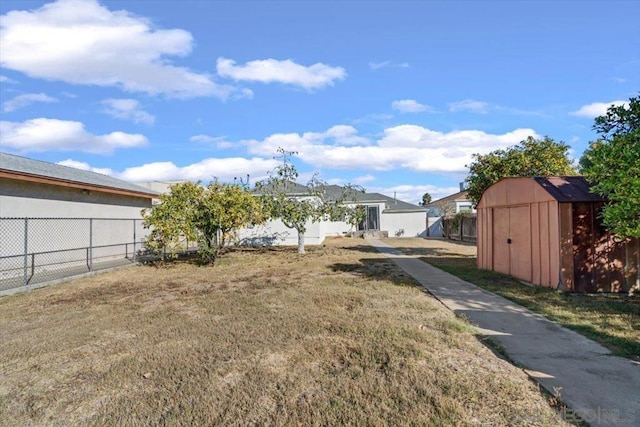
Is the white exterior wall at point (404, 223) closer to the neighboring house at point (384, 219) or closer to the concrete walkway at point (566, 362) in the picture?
the neighboring house at point (384, 219)

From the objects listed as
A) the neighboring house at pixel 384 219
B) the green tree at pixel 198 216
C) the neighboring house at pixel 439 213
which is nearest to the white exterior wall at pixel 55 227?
the green tree at pixel 198 216

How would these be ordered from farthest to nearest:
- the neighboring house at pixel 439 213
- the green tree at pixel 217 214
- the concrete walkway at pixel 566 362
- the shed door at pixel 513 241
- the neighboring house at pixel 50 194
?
1. the neighboring house at pixel 439 213
2. the green tree at pixel 217 214
3. the neighboring house at pixel 50 194
4. the shed door at pixel 513 241
5. the concrete walkway at pixel 566 362

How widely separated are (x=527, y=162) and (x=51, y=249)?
1669 centimetres

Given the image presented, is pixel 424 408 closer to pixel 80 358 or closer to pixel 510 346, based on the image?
pixel 510 346

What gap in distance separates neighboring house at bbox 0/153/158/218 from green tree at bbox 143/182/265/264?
2398 mm

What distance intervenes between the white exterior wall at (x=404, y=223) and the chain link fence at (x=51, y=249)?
68.7ft

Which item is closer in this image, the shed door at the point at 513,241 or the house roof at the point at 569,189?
the house roof at the point at 569,189

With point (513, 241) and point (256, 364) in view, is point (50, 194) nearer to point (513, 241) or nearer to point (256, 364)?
point (256, 364)

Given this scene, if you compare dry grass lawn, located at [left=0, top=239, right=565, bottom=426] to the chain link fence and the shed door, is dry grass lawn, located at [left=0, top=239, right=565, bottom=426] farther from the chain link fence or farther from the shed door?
the shed door

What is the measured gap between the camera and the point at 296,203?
696 inches

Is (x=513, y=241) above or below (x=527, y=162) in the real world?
below

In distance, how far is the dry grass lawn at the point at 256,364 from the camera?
10.5 ft

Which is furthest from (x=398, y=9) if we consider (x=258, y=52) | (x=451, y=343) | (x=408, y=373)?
(x=408, y=373)

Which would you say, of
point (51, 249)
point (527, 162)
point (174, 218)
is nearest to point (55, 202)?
point (51, 249)
